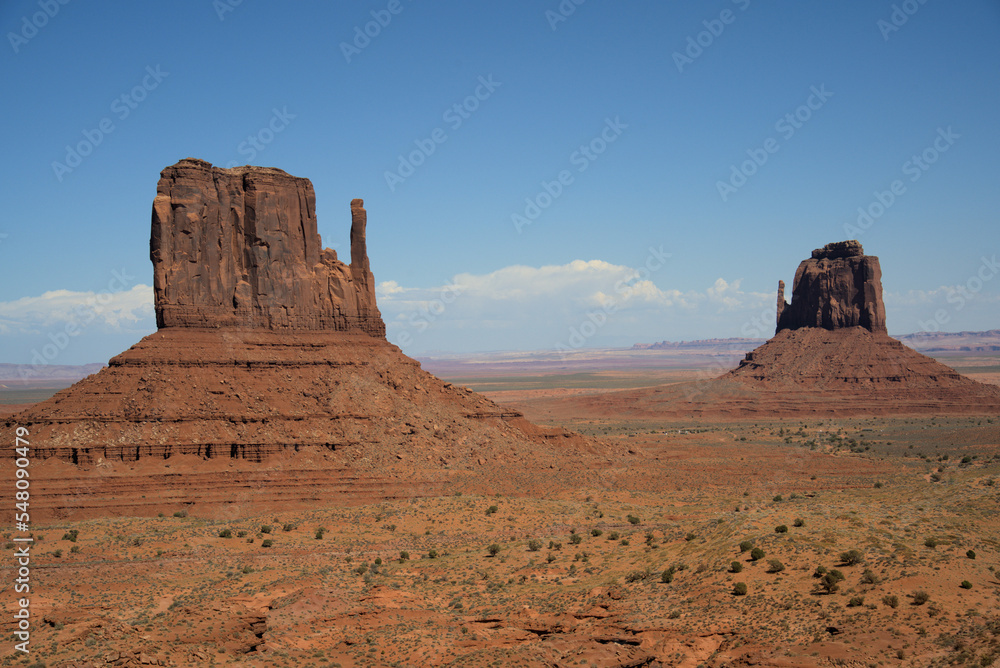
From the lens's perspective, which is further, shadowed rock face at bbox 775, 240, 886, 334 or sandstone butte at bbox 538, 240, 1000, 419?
shadowed rock face at bbox 775, 240, 886, 334

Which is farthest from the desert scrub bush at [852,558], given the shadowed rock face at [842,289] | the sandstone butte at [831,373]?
the shadowed rock face at [842,289]

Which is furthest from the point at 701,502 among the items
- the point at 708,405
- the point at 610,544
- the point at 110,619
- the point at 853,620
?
the point at 708,405

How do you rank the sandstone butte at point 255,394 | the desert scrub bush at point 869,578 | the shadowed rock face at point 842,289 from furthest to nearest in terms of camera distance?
1. the shadowed rock face at point 842,289
2. the sandstone butte at point 255,394
3. the desert scrub bush at point 869,578

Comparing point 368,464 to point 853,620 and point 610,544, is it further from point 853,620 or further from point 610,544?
point 853,620

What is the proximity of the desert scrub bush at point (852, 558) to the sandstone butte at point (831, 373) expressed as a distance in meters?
84.3

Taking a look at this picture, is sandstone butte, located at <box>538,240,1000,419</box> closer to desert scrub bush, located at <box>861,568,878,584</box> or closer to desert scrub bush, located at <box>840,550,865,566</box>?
desert scrub bush, located at <box>840,550,865,566</box>

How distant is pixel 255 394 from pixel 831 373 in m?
84.0

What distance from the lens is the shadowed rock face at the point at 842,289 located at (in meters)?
113

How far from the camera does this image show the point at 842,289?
115 metres

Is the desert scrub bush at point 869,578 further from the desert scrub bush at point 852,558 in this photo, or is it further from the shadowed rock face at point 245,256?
the shadowed rock face at point 245,256

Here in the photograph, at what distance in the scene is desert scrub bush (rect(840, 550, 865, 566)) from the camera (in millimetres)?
22922

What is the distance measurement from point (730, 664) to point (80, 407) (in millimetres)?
38397

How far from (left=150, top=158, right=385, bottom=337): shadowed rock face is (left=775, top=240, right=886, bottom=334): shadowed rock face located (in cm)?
7978

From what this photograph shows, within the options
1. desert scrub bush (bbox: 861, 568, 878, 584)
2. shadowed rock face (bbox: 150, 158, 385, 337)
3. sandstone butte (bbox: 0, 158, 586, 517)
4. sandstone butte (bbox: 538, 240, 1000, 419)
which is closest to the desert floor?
desert scrub bush (bbox: 861, 568, 878, 584)
